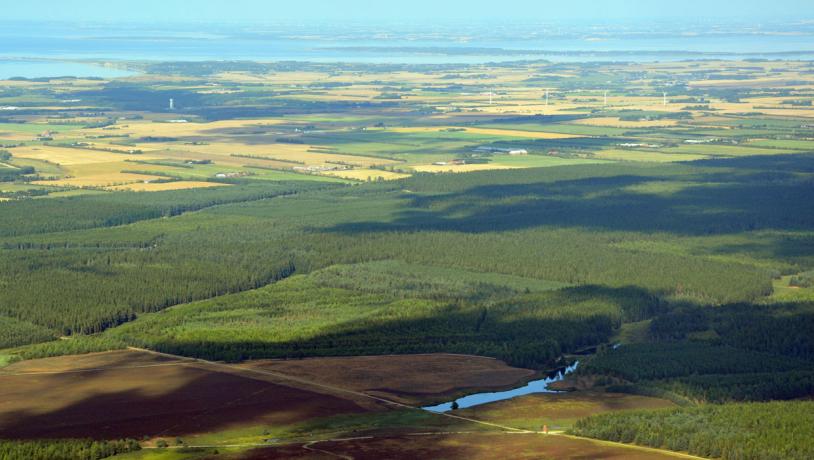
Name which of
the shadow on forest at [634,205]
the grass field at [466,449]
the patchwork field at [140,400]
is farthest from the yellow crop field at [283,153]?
the grass field at [466,449]

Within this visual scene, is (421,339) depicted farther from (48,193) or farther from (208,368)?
(48,193)

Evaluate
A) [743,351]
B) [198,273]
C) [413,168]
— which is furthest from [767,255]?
[413,168]

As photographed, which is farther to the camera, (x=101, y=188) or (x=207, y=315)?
(x=101, y=188)

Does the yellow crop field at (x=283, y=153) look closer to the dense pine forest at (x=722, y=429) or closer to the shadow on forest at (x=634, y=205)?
the shadow on forest at (x=634, y=205)

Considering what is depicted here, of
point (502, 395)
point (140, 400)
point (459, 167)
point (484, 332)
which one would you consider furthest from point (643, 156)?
point (140, 400)

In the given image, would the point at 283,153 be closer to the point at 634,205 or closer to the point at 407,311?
the point at 634,205

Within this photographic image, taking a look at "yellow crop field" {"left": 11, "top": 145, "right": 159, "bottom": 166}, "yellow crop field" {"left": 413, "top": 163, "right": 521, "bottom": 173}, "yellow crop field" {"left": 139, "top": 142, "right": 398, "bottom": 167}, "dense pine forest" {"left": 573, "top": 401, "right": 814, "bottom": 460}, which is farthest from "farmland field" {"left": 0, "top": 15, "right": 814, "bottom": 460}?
"yellow crop field" {"left": 11, "top": 145, "right": 159, "bottom": 166}
